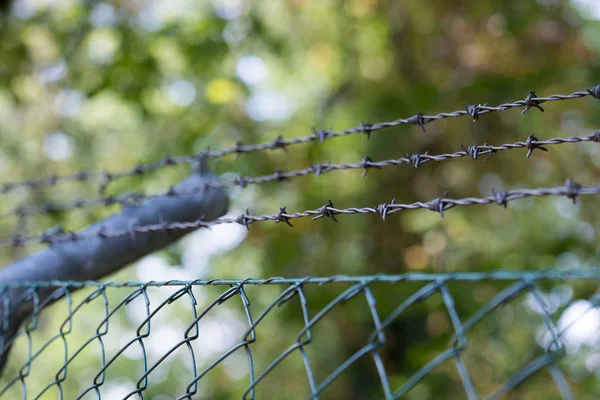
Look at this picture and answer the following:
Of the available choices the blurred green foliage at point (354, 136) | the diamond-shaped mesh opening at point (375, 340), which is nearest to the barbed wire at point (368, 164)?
the diamond-shaped mesh opening at point (375, 340)

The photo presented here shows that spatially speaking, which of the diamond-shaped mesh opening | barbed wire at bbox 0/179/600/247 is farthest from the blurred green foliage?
barbed wire at bbox 0/179/600/247

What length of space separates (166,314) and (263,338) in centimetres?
435

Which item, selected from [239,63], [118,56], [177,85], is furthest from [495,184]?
[118,56]

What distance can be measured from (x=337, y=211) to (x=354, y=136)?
10.3ft

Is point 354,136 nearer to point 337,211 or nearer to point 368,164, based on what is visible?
point 368,164

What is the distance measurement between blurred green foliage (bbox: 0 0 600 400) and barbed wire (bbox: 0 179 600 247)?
226 centimetres

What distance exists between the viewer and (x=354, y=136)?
456 centimetres

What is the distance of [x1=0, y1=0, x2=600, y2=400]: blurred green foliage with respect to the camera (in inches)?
185

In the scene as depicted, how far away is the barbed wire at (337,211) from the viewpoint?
1.13 m

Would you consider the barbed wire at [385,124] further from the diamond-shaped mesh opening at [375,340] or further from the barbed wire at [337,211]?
the diamond-shaped mesh opening at [375,340]

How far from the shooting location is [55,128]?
6.59 metres

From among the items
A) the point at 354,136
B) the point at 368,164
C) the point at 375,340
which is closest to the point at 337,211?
the point at 368,164

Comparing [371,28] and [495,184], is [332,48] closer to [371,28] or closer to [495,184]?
[371,28]

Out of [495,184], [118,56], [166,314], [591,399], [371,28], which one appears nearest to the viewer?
[118,56]
